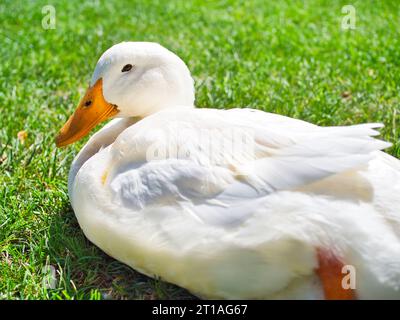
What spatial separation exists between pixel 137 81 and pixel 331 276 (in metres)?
1.44

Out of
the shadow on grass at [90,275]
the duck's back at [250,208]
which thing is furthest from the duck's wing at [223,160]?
the shadow on grass at [90,275]

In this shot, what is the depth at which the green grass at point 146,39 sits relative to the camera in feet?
9.73

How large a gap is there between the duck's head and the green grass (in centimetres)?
61

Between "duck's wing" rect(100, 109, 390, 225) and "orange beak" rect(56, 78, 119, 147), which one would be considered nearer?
"duck's wing" rect(100, 109, 390, 225)

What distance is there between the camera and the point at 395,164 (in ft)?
9.55

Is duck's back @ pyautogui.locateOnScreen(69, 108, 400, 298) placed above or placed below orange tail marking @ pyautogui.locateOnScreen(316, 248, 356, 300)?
above

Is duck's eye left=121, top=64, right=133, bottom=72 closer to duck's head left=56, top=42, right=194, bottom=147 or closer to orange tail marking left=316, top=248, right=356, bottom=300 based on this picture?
duck's head left=56, top=42, right=194, bottom=147

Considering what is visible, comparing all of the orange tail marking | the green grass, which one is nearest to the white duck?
the orange tail marking

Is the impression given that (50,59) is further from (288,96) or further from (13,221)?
(13,221)

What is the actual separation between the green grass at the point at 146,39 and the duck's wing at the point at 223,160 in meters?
0.48

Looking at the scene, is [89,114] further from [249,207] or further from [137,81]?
[249,207]

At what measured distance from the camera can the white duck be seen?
2.38 meters

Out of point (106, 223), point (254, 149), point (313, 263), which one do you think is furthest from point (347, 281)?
point (106, 223)
